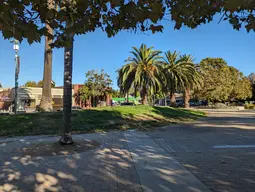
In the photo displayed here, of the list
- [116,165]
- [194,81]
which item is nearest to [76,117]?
[116,165]

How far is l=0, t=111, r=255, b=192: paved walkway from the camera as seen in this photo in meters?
4.61

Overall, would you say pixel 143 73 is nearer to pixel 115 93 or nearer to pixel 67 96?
pixel 67 96

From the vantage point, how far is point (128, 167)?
5.82 meters

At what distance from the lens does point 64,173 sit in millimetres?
5352

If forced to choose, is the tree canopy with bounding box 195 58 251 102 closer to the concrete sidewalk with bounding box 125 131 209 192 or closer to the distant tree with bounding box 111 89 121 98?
the distant tree with bounding box 111 89 121 98

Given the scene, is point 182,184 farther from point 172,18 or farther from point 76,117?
point 76,117

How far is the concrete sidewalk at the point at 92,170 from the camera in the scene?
4590 mm

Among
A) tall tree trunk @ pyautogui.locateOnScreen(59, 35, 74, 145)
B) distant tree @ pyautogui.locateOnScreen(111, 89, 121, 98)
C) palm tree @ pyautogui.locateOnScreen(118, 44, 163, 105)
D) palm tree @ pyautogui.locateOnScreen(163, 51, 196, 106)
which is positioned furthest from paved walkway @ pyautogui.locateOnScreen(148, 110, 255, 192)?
distant tree @ pyautogui.locateOnScreen(111, 89, 121, 98)

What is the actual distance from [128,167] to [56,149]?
283 centimetres

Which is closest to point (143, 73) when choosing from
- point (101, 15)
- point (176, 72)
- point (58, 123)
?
point (176, 72)

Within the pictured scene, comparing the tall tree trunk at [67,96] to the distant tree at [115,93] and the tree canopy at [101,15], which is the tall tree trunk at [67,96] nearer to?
the tree canopy at [101,15]

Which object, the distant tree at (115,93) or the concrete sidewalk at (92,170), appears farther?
the distant tree at (115,93)

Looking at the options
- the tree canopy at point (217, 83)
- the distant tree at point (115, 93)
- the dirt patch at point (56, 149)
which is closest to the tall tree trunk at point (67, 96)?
the dirt patch at point (56, 149)

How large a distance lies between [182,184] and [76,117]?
36.2 ft
